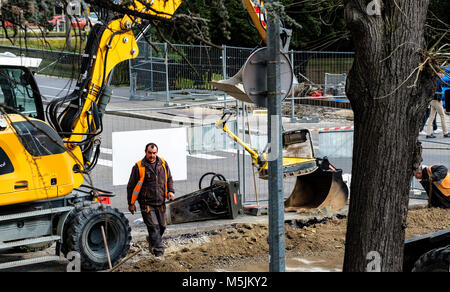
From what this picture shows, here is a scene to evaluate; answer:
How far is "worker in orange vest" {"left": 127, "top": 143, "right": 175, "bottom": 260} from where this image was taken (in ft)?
33.4

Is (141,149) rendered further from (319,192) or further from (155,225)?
(319,192)

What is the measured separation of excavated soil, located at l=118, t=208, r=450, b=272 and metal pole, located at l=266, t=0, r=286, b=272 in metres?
2.82

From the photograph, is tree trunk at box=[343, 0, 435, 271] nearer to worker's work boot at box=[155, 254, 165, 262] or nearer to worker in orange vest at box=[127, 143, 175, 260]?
worker's work boot at box=[155, 254, 165, 262]

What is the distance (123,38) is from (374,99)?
5232mm

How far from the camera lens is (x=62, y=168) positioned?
9641 millimetres

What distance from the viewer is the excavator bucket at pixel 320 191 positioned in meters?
12.8

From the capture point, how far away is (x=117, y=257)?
392 inches

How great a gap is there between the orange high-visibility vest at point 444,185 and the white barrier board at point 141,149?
4411 millimetres

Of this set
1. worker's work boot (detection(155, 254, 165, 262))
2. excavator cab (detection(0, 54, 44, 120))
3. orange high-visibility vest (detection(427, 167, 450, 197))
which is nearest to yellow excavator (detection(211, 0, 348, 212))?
orange high-visibility vest (detection(427, 167, 450, 197))

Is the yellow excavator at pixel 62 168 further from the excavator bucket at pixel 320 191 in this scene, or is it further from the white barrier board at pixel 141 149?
the excavator bucket at pixel 320 191

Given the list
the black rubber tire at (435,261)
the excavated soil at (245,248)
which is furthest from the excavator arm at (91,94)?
the black rubber tire at (435,261)

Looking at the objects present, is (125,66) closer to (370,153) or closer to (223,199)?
(223,199)
